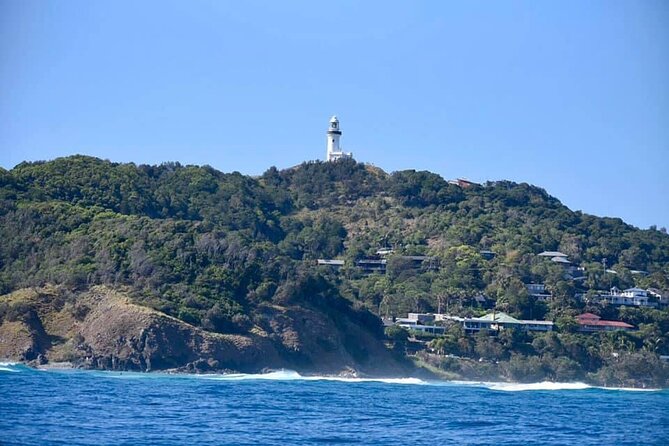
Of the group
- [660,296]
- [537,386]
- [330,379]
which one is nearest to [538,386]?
[537,386]

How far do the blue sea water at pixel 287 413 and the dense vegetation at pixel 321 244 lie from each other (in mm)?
12313

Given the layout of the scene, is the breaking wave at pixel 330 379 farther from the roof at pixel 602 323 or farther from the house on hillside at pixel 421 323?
the roof at pixel 602 323

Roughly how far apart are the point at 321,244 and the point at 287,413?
219 ft

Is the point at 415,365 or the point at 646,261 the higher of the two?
the point at 646,261

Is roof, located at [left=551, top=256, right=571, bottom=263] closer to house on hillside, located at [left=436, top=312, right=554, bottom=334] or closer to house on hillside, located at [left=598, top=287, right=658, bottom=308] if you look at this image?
house on hillside, located at [left=598, top=287, right=658, bottom=308]

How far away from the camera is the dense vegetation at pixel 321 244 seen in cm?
8219

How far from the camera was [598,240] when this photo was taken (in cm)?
11950

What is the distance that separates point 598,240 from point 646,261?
17.7ft

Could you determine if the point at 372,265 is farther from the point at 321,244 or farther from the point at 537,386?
the point at 537,386

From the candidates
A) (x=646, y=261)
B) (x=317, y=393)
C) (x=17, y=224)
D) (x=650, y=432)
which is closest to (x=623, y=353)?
(x=646, y=261)

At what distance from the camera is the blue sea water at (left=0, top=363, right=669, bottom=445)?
3941 cm

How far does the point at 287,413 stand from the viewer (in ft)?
158

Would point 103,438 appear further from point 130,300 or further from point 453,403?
point 130,300

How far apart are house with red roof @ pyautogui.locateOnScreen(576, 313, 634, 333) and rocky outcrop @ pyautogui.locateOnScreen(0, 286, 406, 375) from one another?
23.9m
